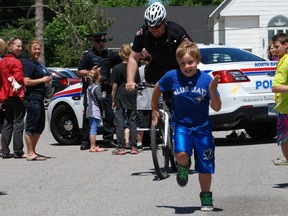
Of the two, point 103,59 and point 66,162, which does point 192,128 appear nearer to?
point 66,162

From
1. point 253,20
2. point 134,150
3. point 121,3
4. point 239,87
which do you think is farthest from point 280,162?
point 121,3

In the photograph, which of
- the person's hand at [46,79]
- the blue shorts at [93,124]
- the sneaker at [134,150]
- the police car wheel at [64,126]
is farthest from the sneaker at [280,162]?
the police car wheel at [64,126]

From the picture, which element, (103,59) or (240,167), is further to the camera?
(103,59)

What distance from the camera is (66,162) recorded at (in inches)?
510

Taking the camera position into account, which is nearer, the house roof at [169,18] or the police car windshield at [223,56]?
the police car windshield at [223,56]

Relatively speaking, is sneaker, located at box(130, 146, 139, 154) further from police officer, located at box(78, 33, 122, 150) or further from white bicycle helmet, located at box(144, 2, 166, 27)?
white bicycle helmet, located at box(144, 2, 166, 27)

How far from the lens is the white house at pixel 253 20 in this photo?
2285 inches

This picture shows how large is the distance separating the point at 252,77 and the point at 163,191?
16.5 feet

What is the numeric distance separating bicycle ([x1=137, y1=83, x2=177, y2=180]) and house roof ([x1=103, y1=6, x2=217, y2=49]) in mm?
62623

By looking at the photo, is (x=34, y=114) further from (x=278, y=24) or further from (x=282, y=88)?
(x=278, y=24)

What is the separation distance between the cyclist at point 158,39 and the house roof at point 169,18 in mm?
62516

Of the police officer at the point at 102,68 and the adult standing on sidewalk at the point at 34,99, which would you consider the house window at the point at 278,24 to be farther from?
the adult standing on sidewalk at the point at 34,99

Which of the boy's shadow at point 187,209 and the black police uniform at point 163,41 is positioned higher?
the black police uniform at point 163,41


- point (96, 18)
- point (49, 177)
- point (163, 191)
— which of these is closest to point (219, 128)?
point (49, 177)
